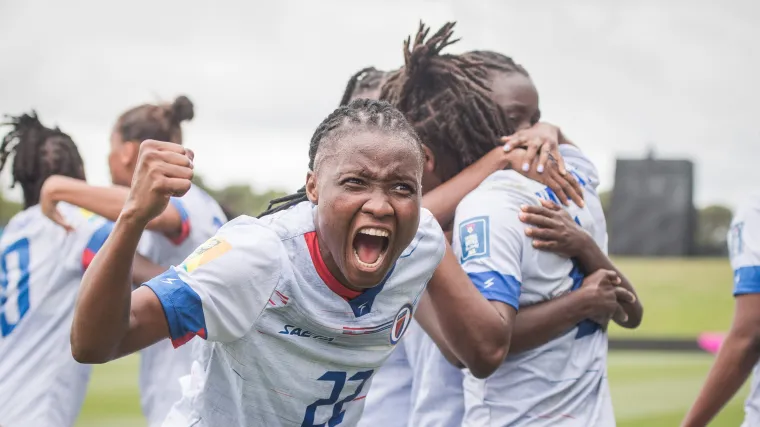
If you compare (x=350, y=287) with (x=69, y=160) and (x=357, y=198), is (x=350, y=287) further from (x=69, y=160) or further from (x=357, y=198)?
(x=69, y=160)

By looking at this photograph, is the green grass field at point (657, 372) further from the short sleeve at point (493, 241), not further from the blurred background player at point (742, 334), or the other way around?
the short sleeve at point (493, 241)

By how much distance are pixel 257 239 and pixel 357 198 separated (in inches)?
11.8

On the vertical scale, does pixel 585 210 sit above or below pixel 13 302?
above

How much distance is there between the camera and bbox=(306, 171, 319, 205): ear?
2.68m

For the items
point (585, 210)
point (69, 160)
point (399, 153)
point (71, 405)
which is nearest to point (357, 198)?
point (399, 153)

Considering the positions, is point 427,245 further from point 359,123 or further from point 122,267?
point 122,267

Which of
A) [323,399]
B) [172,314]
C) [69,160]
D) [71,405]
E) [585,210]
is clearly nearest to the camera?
[172,314]

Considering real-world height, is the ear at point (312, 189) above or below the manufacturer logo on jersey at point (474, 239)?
above

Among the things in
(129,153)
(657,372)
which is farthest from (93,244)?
(657,372)

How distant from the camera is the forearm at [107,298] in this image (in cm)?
209

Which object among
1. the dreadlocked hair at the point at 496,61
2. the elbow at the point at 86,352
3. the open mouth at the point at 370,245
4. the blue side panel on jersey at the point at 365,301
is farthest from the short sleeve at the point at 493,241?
the elbow at the point at 86,352

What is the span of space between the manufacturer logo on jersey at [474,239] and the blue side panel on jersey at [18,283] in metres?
2.43

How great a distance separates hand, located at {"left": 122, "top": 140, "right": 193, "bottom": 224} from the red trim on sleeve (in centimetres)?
55

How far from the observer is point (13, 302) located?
14.6 feet
